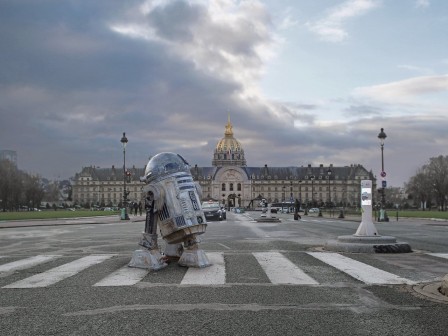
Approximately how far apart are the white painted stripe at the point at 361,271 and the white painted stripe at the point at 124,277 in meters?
3.65

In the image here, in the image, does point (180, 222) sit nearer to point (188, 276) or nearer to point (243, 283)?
point (188, 276)

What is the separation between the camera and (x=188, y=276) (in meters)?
9.08

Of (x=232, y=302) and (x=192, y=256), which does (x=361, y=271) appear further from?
(x=232, y=302)

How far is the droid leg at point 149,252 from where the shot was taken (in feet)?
32.7

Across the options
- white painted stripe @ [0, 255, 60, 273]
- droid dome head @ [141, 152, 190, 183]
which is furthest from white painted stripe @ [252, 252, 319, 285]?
white painted stripe @ [0, 255, 60, 273]

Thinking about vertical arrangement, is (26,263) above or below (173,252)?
below

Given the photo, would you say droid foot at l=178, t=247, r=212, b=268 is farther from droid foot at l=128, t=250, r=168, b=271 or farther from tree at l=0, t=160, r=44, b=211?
tree at l=0, t=160, r=44, b=211

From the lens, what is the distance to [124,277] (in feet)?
29.5

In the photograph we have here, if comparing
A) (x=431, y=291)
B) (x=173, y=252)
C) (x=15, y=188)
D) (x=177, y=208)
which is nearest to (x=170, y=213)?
(x=177, y=208)

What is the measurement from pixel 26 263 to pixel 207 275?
14.8 feet

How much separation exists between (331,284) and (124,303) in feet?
10.7

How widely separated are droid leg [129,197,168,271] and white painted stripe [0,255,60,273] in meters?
2.36

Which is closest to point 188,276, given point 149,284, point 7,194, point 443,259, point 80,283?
point 149,284

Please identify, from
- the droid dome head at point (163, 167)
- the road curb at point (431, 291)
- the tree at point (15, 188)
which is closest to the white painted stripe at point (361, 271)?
the road curb at point (431, 291)
